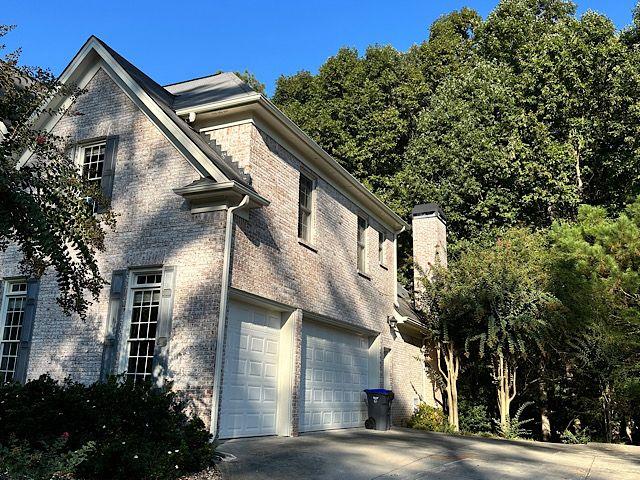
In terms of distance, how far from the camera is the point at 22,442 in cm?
774

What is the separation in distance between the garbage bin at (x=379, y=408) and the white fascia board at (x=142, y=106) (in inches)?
295

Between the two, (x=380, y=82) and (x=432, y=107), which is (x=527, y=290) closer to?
(x=432, y=107)

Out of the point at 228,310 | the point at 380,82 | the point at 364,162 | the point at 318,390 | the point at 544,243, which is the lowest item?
the point at 318,390

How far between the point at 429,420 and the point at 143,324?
981 cm

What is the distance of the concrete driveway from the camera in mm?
8203

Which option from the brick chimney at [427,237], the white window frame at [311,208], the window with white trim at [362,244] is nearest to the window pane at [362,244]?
the window with white trim at [362,244]

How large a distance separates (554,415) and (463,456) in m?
10.4

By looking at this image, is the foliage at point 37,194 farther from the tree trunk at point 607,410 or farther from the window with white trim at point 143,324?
the tree trunk at point 607,410

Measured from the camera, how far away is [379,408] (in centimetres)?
1491

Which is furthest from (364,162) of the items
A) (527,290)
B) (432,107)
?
(527,290)

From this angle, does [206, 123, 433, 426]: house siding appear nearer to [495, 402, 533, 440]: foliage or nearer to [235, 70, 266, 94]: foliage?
[495, 402, 533, 440]: foliage

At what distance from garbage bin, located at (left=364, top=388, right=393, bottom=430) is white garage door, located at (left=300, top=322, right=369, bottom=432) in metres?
0.44

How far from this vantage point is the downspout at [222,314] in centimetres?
938

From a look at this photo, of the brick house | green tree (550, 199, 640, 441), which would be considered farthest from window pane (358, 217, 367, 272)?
green tree (550, 199, 640, 441)
